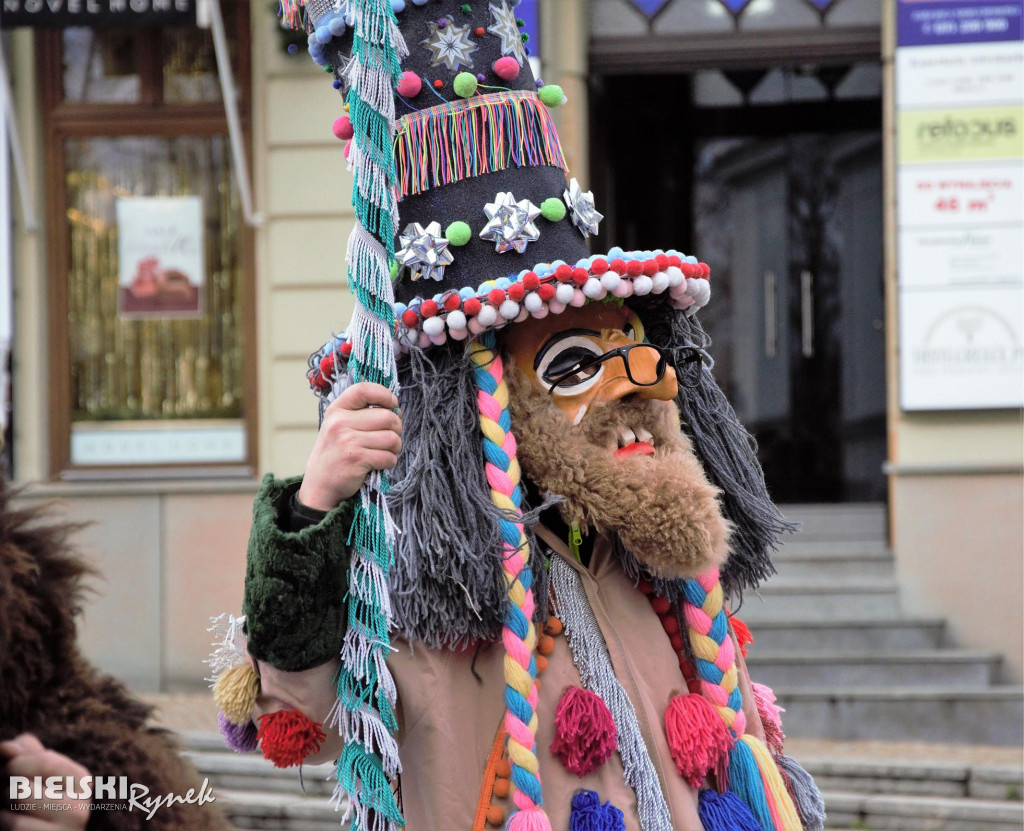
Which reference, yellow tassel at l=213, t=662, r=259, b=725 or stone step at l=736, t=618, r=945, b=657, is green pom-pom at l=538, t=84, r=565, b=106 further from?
stone step at l=736, t=618, r=945, b=657

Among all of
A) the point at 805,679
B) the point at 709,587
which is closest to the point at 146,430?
the point at 805,679

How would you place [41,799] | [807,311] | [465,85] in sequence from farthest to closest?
[807,311] < [465,85] < [41,799]

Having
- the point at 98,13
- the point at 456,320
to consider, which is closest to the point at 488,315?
the point at 456,320

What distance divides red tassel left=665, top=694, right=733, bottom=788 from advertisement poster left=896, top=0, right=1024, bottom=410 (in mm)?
5333

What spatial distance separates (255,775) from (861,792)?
8.89 feet

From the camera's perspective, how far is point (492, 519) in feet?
6.79

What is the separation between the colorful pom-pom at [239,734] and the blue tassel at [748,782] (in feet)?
2.61

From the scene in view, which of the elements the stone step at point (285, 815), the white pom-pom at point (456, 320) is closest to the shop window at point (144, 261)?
the stone step at point (285, 815)

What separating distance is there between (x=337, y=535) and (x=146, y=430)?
6197 mm

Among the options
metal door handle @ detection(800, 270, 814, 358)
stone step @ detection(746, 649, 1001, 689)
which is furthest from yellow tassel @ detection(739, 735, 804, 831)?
metal door handle @ detection(800, 270, 814, 358)

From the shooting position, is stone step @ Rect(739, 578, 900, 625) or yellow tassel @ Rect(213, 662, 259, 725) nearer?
yellow tassel @ Rect(213, 662, 259, 725)

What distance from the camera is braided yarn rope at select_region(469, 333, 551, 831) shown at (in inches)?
78.4

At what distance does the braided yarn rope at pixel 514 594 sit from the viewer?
199cm

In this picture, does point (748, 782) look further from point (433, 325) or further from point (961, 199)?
point (961, 199)
